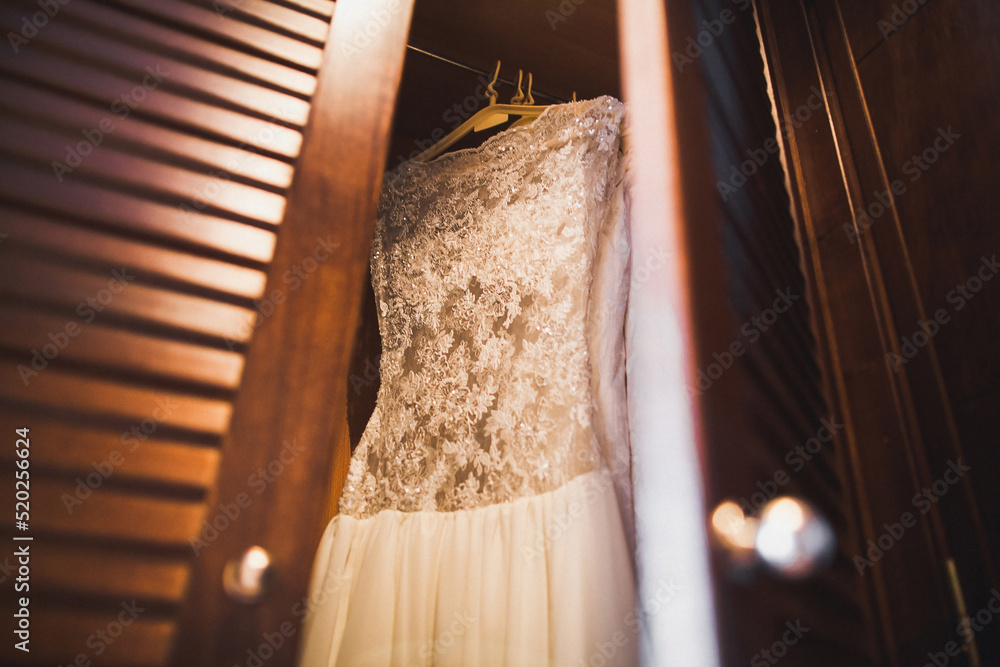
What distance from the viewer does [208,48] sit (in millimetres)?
787

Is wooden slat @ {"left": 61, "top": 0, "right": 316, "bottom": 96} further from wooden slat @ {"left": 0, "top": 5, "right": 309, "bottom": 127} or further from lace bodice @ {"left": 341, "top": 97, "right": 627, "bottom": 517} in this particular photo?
lace bodice @ {"left": 341, "top": 97, "right": 627, "bottom": 517}

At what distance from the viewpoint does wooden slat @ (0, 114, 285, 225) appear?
2.11ft

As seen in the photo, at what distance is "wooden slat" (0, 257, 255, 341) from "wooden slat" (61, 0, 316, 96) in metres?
0.30

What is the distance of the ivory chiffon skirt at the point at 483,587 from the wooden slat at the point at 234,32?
0.78 meters

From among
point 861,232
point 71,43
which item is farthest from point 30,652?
point 861,232

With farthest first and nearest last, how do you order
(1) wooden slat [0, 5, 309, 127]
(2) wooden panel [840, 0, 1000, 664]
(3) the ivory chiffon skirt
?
(3) the ivory chiffon skirt → (2) wooden panel [840, 0, 1000, 664] → (1) wooden slat [0, 5, 309, 127]

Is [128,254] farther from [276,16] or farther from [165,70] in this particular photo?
[276,16]

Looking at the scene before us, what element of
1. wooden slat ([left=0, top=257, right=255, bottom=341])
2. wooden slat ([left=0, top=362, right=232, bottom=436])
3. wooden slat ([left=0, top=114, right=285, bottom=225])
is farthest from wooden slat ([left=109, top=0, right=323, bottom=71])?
wooden slat ([left=0, top=362, right=232, bottom=436])

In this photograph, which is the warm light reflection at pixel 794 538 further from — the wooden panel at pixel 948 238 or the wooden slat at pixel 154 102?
the wooden slat at pixel 154 102

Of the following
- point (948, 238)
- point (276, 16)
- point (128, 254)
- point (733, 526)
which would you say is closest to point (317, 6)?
point (276, 16)

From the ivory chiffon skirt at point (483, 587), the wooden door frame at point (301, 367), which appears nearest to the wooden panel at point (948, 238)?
the ivory chiffon skirt at point (483, 587)

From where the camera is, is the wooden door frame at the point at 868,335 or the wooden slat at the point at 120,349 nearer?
A: the wooden slat at the point at 120,349

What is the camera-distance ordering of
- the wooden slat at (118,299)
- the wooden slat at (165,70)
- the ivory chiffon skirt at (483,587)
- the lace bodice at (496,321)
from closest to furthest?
the wooden slat at (118,299) < the wooden slat at (165,70) < the ivory chiffon skirt at (483,587) < the lace bodice at (496,321)

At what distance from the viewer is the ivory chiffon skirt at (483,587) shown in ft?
3.33
